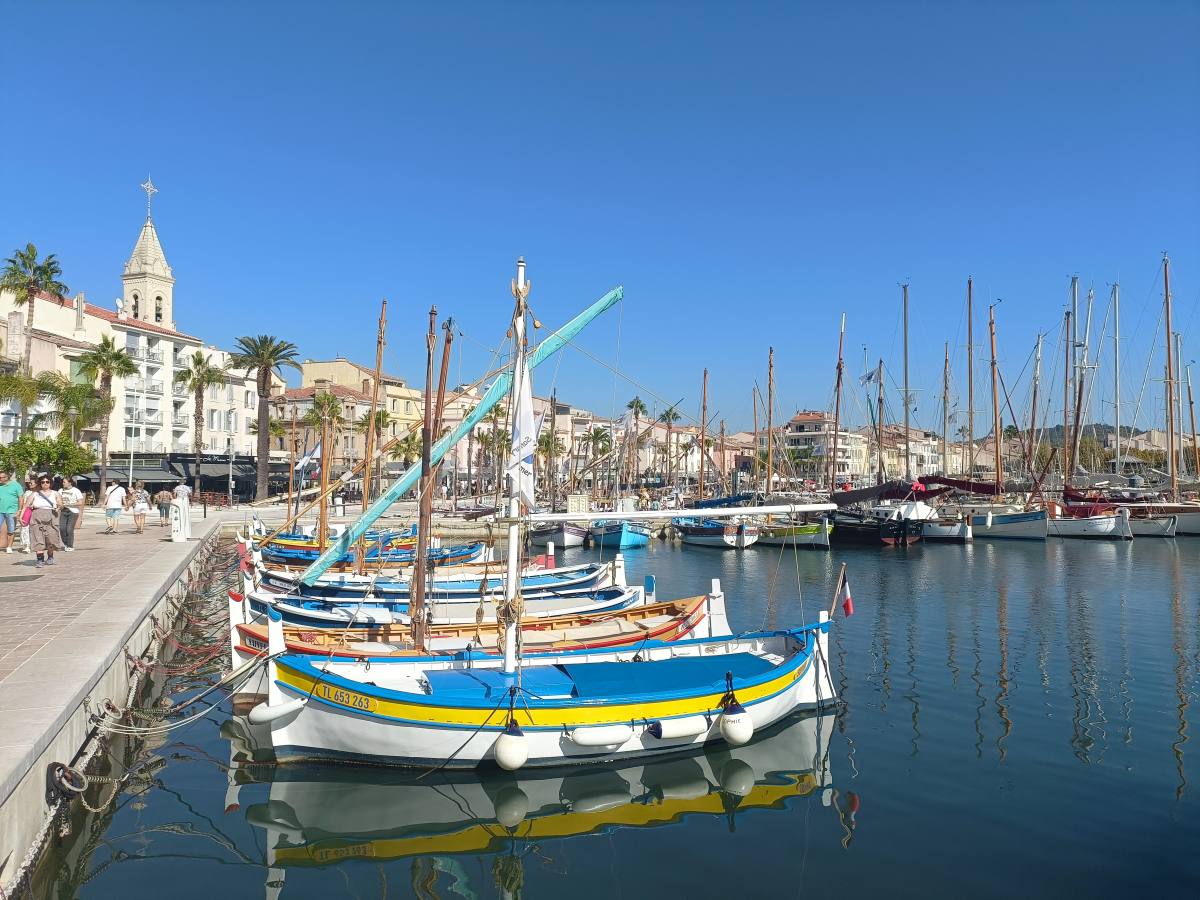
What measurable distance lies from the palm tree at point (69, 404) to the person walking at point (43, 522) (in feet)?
109

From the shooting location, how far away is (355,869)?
10625 millimetres

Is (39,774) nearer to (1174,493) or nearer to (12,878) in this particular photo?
(12,878)

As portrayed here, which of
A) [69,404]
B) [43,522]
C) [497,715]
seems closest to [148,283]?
[69,404]

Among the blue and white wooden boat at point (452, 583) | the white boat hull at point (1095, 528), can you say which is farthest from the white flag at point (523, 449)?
the white boat hull at point (1095, 528)

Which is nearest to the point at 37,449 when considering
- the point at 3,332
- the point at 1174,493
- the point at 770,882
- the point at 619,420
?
the point at 3,332

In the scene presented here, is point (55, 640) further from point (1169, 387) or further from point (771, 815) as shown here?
point (1169, 387)

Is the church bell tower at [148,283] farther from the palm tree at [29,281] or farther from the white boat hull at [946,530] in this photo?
the white boat hull at [946,530]

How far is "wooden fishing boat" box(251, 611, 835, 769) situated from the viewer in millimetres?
12898

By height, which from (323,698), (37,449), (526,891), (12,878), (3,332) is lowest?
(526,891)

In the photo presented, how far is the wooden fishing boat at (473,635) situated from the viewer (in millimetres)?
15718

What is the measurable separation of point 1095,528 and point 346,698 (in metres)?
59.3

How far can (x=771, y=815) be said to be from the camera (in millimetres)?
12188

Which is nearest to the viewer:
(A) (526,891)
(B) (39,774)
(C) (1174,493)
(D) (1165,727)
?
(B) (39,774)

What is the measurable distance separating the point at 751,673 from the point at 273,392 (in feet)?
299
